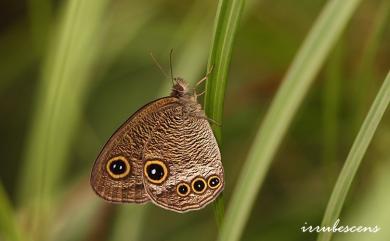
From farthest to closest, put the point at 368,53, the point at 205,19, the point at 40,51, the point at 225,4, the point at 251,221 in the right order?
the point at 40,51 < the point at 251,221 < the point at 205,19 < the point at 368,53 < the point at 225,4

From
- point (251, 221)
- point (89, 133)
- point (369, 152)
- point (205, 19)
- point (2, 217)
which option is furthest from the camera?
point (89, 133)

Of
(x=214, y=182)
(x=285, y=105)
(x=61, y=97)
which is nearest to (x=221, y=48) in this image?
(x=285, y=105)

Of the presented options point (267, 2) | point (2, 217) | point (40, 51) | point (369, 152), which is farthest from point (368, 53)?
point (40, 51)

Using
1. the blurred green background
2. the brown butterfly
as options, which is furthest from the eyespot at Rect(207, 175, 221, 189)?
the blurred green background

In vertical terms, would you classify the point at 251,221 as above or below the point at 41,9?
below

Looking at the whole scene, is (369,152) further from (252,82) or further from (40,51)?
(40,51)

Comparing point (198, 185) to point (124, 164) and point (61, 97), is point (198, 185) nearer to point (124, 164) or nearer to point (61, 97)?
point (124, 164)
